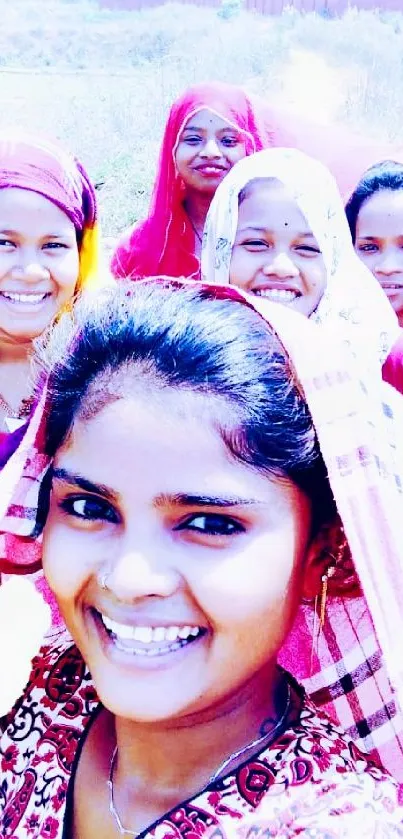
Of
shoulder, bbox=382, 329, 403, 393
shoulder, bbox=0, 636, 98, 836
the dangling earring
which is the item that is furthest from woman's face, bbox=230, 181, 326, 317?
shoulder, bbox=0, 636, 98, 836

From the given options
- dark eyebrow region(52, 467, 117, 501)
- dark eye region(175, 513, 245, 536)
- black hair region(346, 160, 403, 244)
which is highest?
black hair region(346, 160, 403, 244)

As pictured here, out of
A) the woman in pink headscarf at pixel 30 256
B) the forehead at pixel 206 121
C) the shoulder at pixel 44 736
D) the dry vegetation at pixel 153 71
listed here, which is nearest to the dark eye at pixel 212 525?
the shoulder at pixel 44 736

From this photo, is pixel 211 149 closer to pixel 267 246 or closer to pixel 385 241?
pixel 385 241

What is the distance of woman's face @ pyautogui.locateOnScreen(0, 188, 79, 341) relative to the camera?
2377mm

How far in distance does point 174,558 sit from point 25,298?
5.31 ft

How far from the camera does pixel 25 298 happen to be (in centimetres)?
244

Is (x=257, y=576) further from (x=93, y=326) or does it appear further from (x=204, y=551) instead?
(x=93, y=326)

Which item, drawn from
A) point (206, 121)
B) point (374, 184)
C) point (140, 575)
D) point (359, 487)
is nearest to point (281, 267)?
point (374, 184)

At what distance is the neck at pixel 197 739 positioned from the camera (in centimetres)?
109

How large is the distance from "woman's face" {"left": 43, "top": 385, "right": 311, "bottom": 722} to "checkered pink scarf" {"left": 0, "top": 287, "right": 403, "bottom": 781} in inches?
3.5

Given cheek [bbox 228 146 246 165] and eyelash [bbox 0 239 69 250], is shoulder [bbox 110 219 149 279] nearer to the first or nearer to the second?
cheek [bbox 228 146 246 165]

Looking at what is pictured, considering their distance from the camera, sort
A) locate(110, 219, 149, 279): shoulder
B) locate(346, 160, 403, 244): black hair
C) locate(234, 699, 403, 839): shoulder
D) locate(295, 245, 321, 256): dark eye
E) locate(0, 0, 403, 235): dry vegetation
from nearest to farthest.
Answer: locate(234, 699, 403, 839): shoulder
locate(295, 245, 321, 256): dark eye
locate(346, 160, 403, 244): black hair
locate(110, 219, 149, 279): shoulder
locate(0, 0, 403, 235): dry vegetation

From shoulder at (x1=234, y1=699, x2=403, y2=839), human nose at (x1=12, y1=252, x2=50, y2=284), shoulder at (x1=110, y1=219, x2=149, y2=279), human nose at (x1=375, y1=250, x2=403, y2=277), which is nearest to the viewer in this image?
shoulder at (x1=234, y1=699, x2=403, y2=839)

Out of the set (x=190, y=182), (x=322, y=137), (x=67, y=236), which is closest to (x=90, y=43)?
(x=322, y=137)
